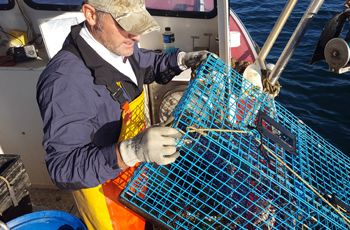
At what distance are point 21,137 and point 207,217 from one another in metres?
2.30

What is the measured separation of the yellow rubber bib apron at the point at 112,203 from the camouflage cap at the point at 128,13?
48 cm

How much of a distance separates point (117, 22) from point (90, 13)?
0.17m

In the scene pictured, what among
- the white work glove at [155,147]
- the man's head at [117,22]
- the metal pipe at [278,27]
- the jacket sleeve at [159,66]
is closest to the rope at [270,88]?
the metal pipe at [278,27]

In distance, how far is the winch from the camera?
8.04 feet

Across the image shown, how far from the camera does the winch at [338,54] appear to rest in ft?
8.04

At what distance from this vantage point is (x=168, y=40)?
12.7 ft

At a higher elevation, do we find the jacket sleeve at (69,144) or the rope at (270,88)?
the jacket sleeve at (69,144)

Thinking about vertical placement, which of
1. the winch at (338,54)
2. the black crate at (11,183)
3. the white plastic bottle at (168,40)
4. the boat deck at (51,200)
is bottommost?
the boat deck at (51,200)

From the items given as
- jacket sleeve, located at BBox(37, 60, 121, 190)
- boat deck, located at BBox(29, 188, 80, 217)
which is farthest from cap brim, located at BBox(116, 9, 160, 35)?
boat deck, located at BBox(29, 188, 80, 217)

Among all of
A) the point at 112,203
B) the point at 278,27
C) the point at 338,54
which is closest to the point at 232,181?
the point at 112,203

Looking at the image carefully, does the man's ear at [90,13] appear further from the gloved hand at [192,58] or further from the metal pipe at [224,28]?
the metal pipe at [224,28]

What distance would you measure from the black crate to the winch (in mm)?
2559

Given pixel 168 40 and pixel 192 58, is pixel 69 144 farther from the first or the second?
pixel 168 40

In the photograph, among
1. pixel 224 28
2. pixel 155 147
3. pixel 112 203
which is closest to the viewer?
pixel 155 147
